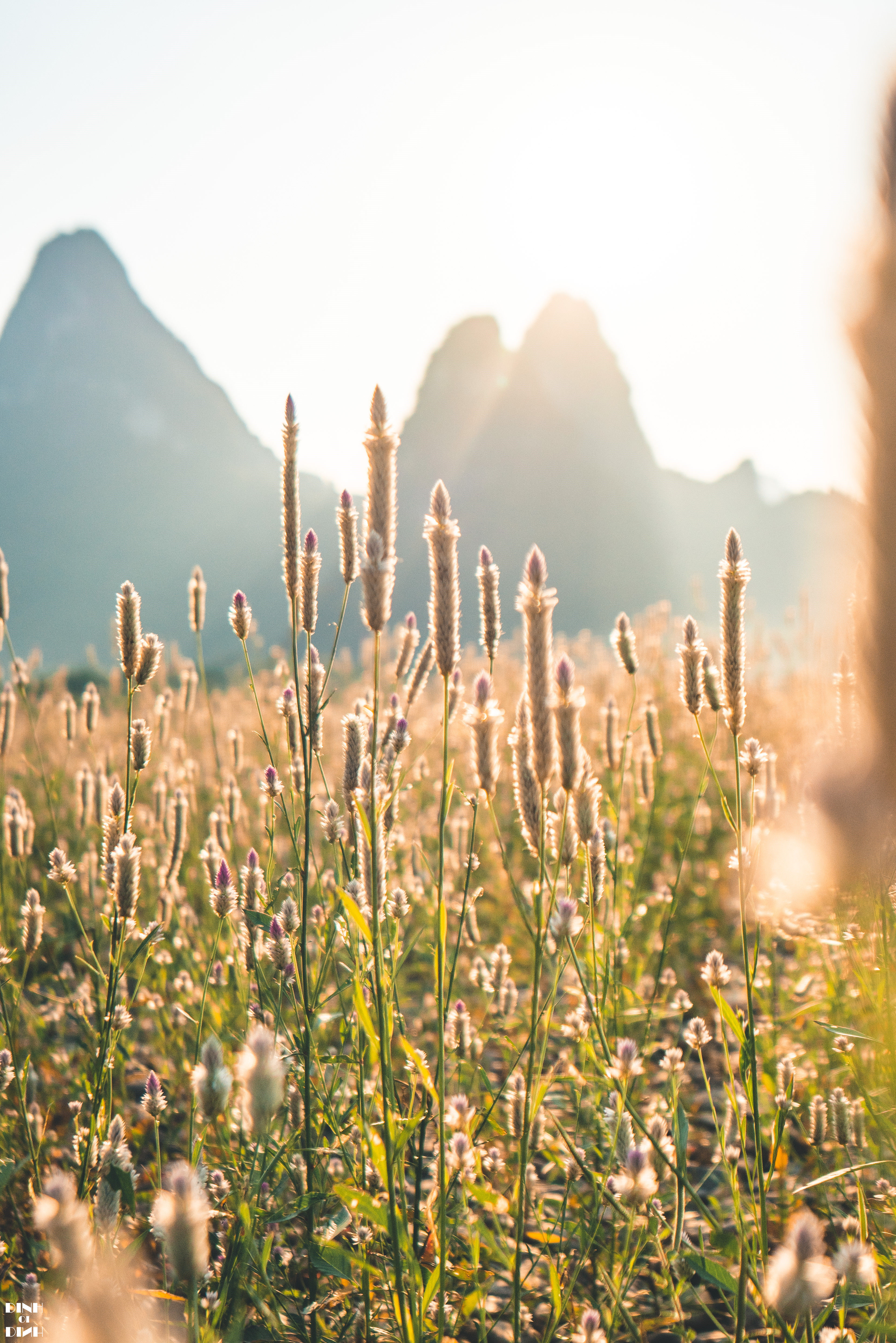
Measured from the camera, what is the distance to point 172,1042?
8.31 ft

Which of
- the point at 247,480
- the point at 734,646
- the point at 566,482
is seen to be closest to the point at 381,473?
the point at 734,646

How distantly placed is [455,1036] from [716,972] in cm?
74

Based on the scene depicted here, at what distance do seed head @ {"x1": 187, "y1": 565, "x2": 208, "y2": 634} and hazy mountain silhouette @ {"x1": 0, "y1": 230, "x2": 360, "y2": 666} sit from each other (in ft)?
199

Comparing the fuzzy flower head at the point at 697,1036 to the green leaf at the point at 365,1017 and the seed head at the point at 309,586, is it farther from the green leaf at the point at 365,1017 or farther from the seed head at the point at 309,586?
the seed head at the point at 309,586

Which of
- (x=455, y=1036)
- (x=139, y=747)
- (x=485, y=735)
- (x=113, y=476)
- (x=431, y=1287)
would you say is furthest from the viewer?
(x=113, y=476)

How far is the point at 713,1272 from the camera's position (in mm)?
1294

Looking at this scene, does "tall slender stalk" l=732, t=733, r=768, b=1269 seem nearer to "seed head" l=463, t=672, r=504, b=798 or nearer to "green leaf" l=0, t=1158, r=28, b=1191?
"seed head" l=463, t=672, r=504, b=798

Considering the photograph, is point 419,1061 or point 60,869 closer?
point 419,1061

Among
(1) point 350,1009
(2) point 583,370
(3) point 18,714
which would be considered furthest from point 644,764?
(2) point 583,370

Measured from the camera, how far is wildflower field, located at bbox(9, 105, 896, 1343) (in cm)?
86

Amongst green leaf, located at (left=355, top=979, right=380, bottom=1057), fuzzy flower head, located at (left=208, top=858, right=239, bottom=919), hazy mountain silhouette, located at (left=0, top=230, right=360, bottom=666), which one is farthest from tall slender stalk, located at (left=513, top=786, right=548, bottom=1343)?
hazy mountain silhouette, located at (left=0, top=230, right=360, bottom=666)

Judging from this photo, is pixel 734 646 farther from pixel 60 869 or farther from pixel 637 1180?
pixel 60 869

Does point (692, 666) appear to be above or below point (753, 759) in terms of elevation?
above

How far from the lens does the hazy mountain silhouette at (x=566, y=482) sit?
8512 cm
